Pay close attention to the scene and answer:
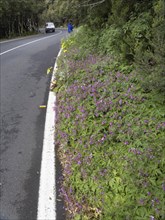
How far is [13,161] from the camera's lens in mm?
4234

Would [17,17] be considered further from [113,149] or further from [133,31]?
[113,149]

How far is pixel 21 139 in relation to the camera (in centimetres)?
492

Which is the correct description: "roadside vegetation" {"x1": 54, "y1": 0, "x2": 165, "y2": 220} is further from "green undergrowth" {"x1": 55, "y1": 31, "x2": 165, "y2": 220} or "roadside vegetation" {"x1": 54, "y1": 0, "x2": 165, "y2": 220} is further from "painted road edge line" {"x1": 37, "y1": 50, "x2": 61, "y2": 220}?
"painted road edge line" {"x1": 37, "y1": 50, "x2": 61, "y2": 220}

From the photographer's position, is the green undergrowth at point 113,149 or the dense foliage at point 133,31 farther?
the dense foliage at point 133,31

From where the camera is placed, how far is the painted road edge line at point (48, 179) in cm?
321

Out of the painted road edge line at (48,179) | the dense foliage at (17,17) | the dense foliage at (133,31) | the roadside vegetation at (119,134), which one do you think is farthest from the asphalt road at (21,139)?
the dense foliage at (17,17)

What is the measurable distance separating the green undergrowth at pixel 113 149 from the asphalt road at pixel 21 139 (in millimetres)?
474

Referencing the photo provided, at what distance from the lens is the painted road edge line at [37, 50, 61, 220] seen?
126 inches

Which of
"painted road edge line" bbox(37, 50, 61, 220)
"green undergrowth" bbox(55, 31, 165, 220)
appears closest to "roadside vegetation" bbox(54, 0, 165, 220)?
"green undergrowth" bbox(55, 31, 165, 220)

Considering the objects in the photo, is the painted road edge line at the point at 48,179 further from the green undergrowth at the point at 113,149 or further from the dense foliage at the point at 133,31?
the dense foliage at the point at 133,31

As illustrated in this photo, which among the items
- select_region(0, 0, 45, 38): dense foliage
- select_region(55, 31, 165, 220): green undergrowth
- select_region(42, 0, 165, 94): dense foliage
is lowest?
select_region(55, 31, 165, 220): green undergrowth

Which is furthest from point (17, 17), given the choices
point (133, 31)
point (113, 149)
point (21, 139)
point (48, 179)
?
point (113, 149)

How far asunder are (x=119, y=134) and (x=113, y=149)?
251 mm

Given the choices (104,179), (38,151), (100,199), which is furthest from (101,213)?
(38,151)
